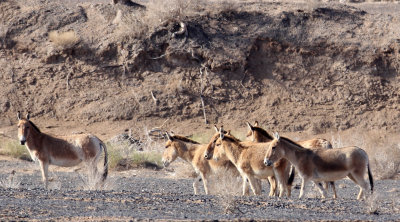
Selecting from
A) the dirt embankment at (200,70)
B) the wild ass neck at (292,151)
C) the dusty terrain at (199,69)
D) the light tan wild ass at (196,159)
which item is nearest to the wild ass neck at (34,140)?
the light tan wild ass at (196,159)

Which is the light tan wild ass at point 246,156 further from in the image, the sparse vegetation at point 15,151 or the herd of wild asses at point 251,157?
the sparse vegetation at point 15,151

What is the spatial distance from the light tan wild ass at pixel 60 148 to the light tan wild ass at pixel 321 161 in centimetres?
459

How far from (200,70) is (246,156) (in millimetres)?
17763

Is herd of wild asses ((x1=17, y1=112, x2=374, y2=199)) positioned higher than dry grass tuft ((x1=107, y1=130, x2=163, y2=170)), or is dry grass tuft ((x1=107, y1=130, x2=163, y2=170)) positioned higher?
herd of wild asses ((x1=17, y1=112, x2=374, y2=199))

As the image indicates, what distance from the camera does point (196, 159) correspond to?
59.0 feet

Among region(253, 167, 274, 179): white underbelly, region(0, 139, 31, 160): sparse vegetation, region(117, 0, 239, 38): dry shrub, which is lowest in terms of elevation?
region(0, 139, 31, 160): sparse vegetation

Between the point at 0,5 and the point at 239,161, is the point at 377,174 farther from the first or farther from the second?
the point at 0,5

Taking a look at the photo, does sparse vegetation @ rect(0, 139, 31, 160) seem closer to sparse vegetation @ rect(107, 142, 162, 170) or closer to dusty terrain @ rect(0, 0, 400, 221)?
sparse vegetation @ rect(107, 142, 162, 170)

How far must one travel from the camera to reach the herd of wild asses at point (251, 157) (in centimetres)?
1568

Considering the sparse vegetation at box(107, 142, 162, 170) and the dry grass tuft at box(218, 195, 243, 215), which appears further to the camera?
the sparse vegetation at box(107, 142, 162, 170)

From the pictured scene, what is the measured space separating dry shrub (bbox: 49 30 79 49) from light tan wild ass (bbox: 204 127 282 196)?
705 inches

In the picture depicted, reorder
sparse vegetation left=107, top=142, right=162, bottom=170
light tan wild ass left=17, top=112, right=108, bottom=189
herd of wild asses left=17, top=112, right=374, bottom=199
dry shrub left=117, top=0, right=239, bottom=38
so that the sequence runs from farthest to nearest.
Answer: dry shrub left=117, top=0, right=239, bottom=38
sparse vegetation left=107, top=142, right=162, bottom=170
light tan wild ass left=17, top=112, right=108, bottom=189
herd of wild asses left=17, top=112, right=374, bottom=199

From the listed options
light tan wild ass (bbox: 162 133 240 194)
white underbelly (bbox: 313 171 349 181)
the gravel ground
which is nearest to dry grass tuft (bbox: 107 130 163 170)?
light tan wild ass (bbox: 162 133 240 194)

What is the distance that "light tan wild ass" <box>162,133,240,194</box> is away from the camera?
17.6m
